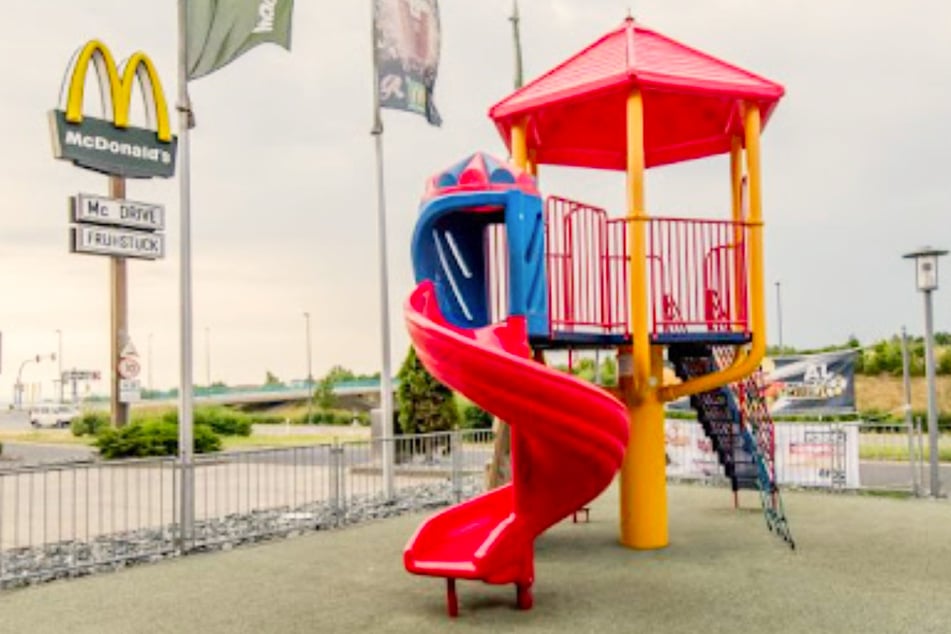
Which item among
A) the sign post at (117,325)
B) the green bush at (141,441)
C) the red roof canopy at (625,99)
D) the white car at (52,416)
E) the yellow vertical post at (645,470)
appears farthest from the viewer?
the white car at (52,416)

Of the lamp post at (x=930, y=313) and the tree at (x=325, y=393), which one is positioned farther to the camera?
the tree at (x=325, y=393)

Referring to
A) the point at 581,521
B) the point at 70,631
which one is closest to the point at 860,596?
the point at 581,521

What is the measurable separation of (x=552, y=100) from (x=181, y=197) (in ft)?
15.7

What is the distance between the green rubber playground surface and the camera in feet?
22.5

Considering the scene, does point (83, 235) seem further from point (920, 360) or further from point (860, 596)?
point (920, 360)

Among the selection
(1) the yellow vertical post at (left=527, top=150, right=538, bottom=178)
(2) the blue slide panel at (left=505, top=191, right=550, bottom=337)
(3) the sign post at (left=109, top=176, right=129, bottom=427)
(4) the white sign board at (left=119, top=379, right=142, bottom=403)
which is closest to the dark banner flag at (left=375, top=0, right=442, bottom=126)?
(1) the yellow vertical post at (left=527, top=150, right=538, bottom=178)

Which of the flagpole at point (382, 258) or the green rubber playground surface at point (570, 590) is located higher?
the flagpole at point (382, 258)

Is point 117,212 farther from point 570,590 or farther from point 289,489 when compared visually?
point 570,590

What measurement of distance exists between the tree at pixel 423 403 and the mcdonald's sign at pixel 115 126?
8019 millimetres

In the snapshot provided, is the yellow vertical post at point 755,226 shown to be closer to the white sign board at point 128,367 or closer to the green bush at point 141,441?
the green bush at point 141,441

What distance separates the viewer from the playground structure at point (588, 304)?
685cm

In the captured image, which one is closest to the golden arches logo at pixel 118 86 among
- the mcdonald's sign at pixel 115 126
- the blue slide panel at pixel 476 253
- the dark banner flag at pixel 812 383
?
the mcdonald's sign at pixel 115 126

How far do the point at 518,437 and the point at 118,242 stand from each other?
49.4 feet

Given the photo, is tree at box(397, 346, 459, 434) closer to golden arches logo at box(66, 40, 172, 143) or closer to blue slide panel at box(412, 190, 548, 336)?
golden arches logo at box(66, 40, 172, 143)
